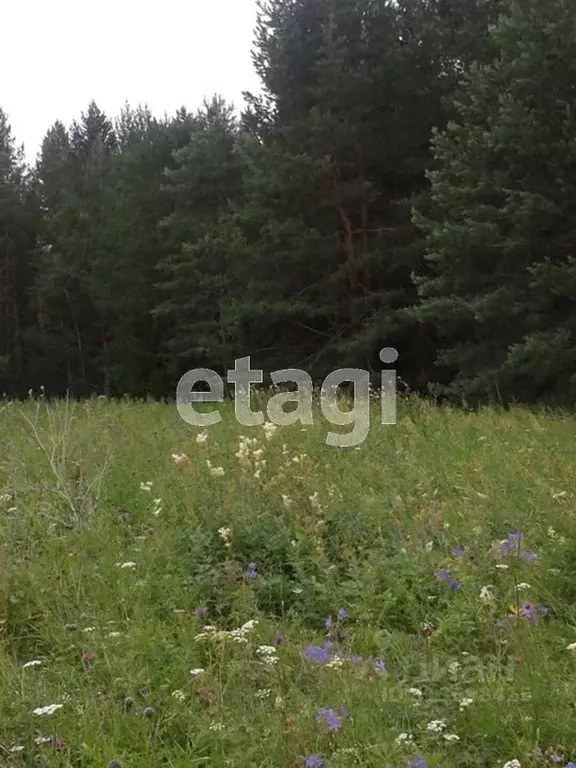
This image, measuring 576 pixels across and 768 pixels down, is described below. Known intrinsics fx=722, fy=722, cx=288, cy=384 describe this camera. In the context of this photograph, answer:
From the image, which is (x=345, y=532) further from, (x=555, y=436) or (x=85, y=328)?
(x=85, y=328)

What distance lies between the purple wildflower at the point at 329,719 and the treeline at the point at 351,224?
26.2 ft

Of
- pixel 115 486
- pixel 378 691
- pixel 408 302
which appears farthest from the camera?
pixel 408 302

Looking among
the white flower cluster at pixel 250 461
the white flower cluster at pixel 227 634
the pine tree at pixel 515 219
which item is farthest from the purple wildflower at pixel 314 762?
the pine tree at pixel 515 219

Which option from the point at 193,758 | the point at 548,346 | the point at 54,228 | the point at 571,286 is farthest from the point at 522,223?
the point at 54,228

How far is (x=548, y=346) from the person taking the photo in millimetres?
9930

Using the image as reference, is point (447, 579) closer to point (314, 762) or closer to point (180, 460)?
point (314, 762)

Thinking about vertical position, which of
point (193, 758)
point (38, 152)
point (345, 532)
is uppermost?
point (38, 152)

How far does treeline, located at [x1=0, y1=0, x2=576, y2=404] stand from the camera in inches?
420

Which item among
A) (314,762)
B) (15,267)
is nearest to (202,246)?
(15,267)

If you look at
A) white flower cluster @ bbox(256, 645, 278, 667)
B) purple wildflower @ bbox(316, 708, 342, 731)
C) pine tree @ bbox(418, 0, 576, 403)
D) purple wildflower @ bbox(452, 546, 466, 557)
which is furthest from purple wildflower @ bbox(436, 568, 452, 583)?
pine tree @ bbox(418, 0, 576, 403)

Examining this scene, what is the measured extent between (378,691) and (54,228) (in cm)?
2313

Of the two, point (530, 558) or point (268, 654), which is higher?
point (530, 558)

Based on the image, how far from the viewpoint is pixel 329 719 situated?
200 cm

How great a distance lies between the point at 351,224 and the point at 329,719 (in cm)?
1354
